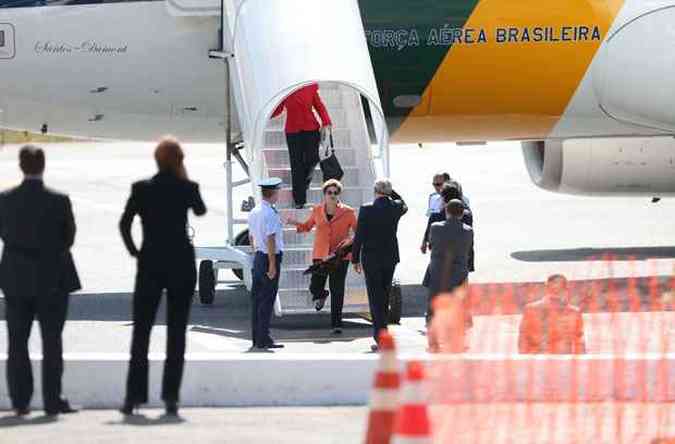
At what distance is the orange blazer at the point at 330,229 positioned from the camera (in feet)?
60.5

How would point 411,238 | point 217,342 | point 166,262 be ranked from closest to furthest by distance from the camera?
point 166,262 < point 217,342 < point 411,238

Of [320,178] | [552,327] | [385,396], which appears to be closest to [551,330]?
[552,327]

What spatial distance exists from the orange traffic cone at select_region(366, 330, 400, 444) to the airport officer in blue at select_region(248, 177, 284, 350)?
22.3 feet

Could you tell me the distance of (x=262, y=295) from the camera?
57.2ft

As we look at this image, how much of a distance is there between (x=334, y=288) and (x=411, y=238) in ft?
42.4

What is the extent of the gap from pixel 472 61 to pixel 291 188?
267cm

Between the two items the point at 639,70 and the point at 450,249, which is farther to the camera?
the point at 639,70

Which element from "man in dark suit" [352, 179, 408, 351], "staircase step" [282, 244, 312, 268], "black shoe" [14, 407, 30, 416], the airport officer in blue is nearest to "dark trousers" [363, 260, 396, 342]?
"man in dark suit" [352, 179, 408, 351]

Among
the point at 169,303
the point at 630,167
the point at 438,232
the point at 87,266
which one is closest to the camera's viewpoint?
the point at 169,303

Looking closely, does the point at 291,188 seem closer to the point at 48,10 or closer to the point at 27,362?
the point at 48,10

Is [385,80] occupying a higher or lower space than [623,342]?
higher

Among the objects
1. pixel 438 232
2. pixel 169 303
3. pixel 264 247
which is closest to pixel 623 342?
pixel 438 232

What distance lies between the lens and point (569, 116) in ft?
71.6

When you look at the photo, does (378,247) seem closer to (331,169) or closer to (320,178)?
(331,169)
